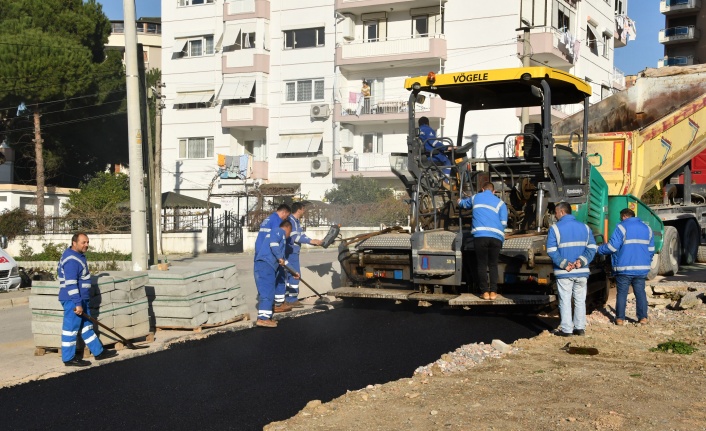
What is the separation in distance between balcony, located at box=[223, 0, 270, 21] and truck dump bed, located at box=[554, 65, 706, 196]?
25883 mm

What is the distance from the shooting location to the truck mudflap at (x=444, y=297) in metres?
9.58

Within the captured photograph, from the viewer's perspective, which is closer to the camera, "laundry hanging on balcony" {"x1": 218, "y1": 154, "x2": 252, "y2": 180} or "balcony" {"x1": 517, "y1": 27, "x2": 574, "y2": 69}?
"balcony" {"x1": 517, "y1": 27, "x2": 574, "y2": 69}

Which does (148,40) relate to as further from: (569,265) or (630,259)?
(569,265)

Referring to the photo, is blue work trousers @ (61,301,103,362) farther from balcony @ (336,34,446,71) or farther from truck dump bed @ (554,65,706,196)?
balcony @ (336,34,446,71)

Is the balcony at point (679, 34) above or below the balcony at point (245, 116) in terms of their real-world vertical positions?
above

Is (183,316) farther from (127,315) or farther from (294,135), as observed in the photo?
(294,135)

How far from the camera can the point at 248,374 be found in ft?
24.9

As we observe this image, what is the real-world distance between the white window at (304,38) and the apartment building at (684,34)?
34.0 m

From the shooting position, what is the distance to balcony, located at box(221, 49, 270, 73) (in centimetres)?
3884

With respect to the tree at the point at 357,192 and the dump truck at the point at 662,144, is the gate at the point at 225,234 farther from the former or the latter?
Answer: the dump truck at the point at 662,144

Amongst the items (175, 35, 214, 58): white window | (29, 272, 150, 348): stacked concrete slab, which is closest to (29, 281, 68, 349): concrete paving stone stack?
(29, 272, 150, 348): stacked concrete slab

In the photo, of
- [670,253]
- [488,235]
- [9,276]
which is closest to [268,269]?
[488,235]

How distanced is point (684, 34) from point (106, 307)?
6199cm

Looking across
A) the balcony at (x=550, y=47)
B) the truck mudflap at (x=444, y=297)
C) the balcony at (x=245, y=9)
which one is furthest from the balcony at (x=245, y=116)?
the truck mudflap at (x=444, y=297)
